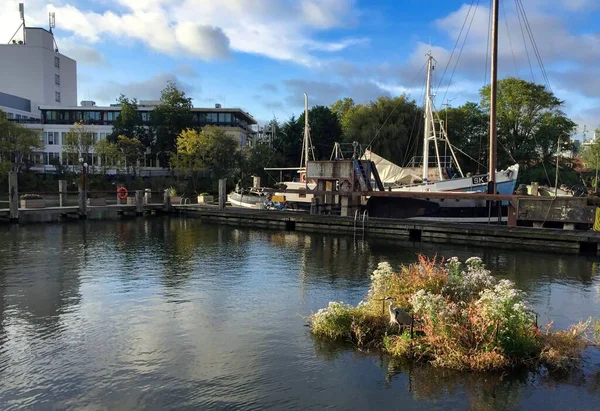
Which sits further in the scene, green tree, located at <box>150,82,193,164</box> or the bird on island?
green tree, located at <box>150,82,193,164</box>

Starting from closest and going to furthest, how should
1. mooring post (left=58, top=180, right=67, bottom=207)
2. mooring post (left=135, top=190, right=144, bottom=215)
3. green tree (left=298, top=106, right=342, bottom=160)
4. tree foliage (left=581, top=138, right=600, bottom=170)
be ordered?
1. mooring post (left=58, top=180, right=67, bottom=207)
2. mooring post (left=135, top=190, right=144, bottom=215)
3. tree foliage (left=581, top=138, right=600, bottom=170)
4. green tree (left=298, top=106, right=342, bottom=160)

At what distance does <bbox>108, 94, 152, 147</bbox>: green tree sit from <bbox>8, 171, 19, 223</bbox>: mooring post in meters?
40.6

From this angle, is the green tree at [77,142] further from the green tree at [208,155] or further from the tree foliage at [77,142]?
the green tree at [208,155]

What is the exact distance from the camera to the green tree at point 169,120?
7094 cm

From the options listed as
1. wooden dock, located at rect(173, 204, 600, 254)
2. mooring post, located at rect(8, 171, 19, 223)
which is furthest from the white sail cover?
mooring post, located at rect(8, 171, 19, 223)

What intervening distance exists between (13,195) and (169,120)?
4039 cm

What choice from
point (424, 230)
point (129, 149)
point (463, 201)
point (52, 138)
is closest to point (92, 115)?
point (52, 138)

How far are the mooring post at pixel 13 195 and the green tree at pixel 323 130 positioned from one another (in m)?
36.9

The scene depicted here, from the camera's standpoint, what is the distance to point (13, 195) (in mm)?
32062

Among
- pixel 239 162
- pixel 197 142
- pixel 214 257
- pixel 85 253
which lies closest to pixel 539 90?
pixel 239 162

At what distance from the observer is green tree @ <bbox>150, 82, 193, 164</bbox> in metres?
70.9

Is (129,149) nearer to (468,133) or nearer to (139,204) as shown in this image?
(139,204)

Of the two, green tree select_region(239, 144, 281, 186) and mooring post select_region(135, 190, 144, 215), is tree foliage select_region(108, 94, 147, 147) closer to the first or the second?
green tree select_region(239, 144, 281, 186)

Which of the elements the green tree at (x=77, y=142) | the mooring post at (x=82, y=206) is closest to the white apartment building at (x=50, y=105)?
the green tree at (x=77, y=142)
